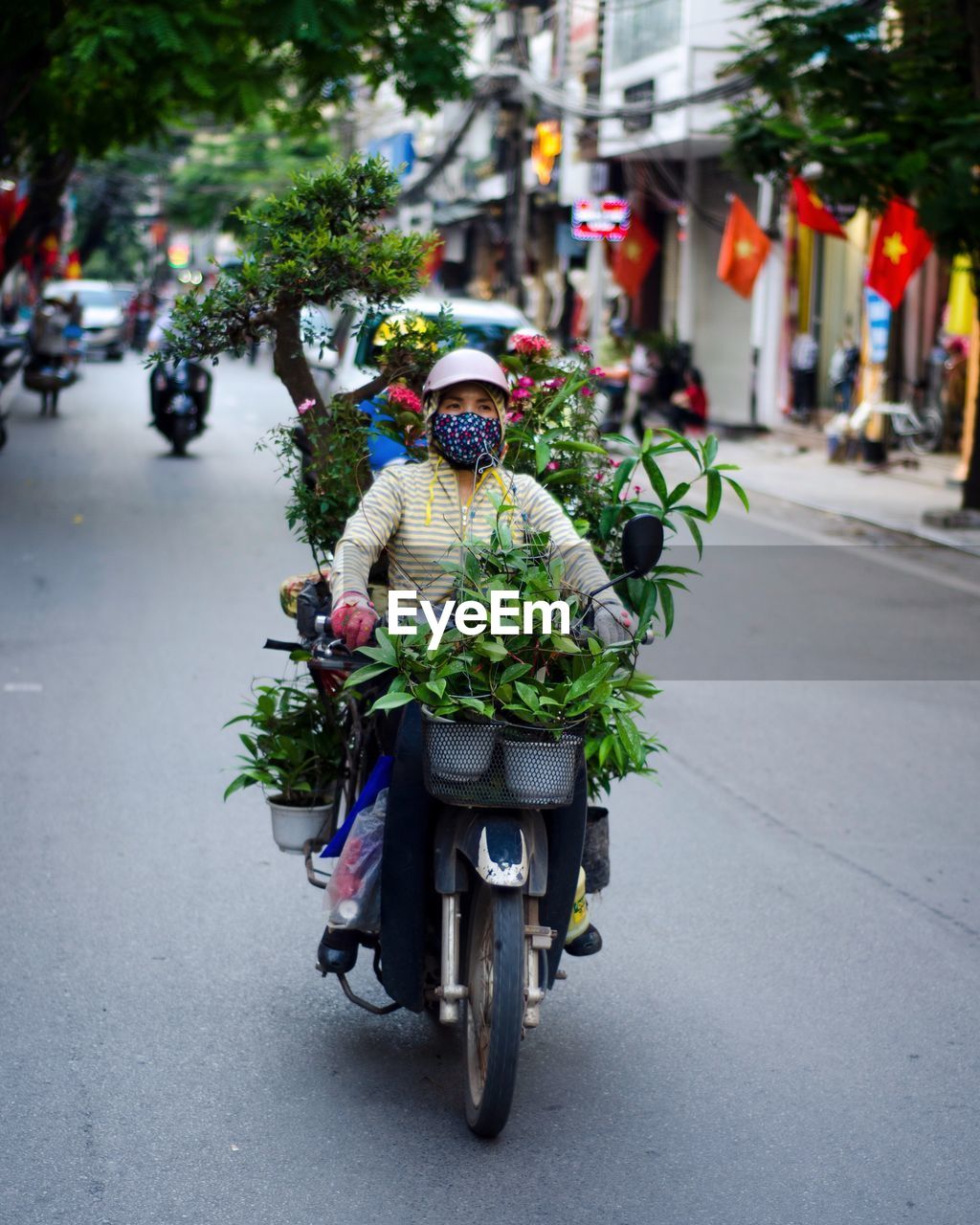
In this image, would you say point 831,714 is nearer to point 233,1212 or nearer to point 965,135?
point 233,1212

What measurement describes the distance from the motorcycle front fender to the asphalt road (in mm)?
592

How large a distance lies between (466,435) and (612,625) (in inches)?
25.8

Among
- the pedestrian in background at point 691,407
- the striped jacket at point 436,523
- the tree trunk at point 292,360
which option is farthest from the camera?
the pedestrian in background at point 691,407

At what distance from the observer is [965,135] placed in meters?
13.6

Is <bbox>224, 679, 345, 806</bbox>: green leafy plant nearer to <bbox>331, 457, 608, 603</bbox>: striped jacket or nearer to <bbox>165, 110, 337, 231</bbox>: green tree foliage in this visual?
<bbox>331, 457, 608, 603</bbox>: striped jacket

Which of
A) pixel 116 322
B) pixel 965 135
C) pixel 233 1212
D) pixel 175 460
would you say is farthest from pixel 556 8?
pixel 233 1212

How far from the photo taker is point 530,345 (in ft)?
16.3

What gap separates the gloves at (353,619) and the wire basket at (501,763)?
29 cm

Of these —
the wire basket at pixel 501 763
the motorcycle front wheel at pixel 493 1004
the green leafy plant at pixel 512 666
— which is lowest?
the motorcycle front wheel at pixel 493 1004

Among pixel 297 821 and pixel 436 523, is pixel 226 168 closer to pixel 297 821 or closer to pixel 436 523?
pixel 297 821

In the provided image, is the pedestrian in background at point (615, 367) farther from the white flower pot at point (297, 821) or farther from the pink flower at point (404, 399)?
the white flower pot at point (297, 821)

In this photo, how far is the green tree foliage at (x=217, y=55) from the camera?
547 inches

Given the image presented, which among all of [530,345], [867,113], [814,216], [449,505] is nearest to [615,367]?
[814,216]

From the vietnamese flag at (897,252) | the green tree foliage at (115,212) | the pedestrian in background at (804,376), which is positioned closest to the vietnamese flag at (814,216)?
the vietnamese flag at (897,252)
